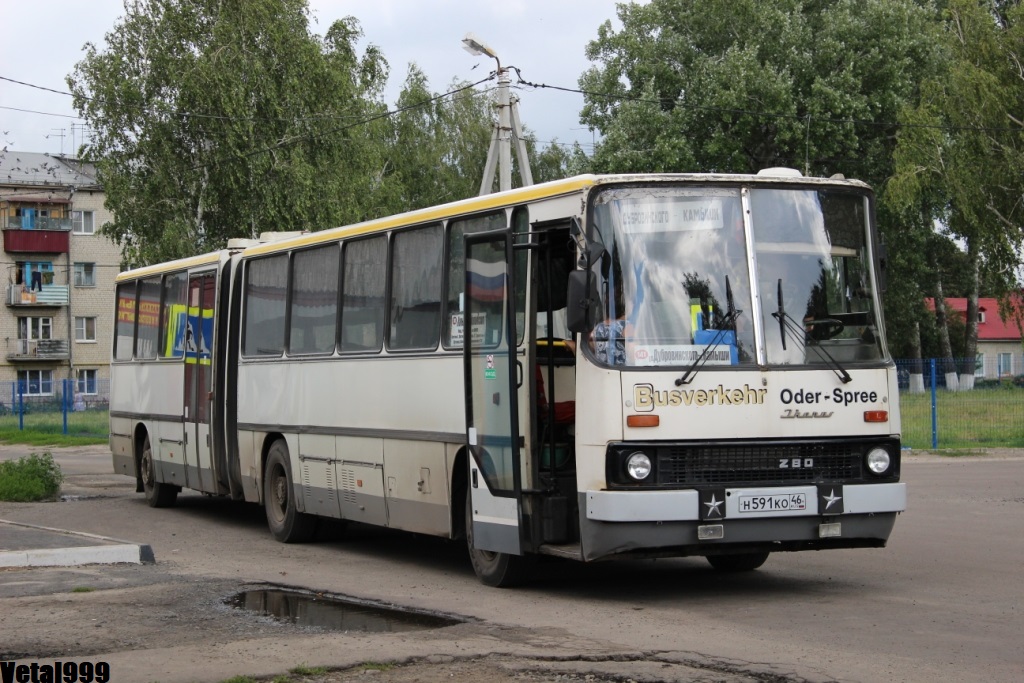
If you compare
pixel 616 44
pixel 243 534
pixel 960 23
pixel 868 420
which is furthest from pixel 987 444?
pixel 616 44

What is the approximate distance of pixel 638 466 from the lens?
386 inches

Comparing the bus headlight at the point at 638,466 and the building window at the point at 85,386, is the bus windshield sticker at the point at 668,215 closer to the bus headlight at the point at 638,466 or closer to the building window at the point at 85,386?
the bus headlight at the point at 638,466

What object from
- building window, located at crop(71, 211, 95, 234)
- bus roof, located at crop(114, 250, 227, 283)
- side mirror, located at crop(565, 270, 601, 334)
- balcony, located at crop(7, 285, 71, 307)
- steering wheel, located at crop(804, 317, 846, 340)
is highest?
building window, located at crop(71, 211, 95, 234)

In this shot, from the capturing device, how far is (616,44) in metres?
54.9

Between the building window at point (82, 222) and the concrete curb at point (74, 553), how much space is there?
7019cm

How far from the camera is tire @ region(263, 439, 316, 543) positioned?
15164 millimetres

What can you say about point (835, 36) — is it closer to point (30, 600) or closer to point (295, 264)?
point (295, 264)

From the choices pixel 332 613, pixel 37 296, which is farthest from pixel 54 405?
pixel 332 613

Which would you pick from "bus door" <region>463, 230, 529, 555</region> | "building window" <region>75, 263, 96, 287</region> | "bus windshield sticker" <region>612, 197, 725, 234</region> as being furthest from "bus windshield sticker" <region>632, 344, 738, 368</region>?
"building window" <region>75, 263, 96, 287</region>

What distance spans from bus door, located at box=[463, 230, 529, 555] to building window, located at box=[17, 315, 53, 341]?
239 feet

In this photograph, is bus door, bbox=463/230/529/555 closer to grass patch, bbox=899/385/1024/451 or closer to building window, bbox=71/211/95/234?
grass patch, bbox=899/385/1024/451

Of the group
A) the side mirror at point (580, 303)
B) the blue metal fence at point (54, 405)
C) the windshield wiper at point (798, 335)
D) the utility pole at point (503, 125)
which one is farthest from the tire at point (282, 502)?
the blue metal fence at point (54, 405)

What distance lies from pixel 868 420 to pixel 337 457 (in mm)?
5760

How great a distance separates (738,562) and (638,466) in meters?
2.54
